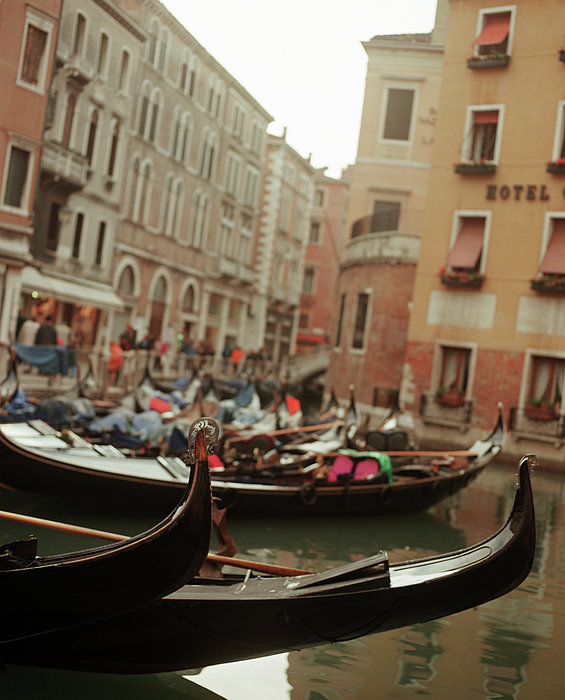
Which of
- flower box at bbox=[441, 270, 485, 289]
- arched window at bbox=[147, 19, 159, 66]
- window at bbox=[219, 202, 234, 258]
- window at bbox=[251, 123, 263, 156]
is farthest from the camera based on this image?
window at bbox=[251, 123, 263, 156]

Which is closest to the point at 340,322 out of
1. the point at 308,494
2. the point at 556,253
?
the point at 556,253

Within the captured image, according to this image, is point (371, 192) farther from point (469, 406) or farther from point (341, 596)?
point (341, 596)

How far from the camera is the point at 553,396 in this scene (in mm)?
11000

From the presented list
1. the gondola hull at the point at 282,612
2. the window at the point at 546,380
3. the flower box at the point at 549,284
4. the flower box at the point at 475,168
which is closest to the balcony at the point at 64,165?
the flower box at the point at 475,168

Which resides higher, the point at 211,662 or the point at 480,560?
the point at 480,560

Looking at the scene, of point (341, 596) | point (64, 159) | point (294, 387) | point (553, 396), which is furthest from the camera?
point (294, 387)

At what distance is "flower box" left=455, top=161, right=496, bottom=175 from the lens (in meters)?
11.2

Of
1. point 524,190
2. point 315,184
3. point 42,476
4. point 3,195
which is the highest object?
point 315,184

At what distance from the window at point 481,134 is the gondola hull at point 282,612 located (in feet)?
29.9

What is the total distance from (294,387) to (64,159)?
654 centimetres

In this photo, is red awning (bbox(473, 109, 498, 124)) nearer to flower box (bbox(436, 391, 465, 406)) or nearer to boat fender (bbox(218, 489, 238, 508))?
flower box (bbox(436, 391, 465, 406))

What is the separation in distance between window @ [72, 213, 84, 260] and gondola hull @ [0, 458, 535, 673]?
39.6 ft

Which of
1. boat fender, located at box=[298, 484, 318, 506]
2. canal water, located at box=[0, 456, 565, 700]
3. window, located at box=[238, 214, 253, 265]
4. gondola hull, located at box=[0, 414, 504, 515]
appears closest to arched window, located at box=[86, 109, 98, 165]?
window, located at box=[238, 214, 253, 265]

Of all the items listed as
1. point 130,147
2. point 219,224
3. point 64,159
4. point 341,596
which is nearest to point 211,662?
point 341,596
